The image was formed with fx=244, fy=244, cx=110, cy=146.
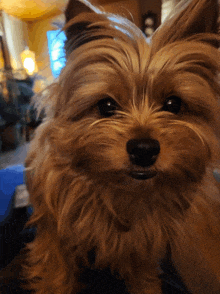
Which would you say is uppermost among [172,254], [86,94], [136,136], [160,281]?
[86,94]

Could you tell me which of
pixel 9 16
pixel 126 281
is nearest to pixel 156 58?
pixel 126 281

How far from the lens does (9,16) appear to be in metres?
5.77

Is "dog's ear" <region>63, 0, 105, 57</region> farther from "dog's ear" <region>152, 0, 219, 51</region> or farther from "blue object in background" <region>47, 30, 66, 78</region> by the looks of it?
"dog's ear" <region>152, 0, 219, 51</region>

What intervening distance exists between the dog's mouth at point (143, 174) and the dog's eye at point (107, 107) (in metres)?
0.24

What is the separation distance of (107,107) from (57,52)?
1.06 ft

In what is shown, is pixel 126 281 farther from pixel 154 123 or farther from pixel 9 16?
pixel 9 16

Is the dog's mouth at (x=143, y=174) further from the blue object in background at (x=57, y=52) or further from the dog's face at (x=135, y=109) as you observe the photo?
the blue object in background at (x=57, y=52)

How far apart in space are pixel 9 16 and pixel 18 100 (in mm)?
3811

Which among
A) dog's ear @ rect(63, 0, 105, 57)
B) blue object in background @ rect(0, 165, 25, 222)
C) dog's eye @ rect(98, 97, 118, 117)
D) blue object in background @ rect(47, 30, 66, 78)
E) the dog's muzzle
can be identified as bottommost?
blue object in background @ rect(0, 165, 25, 222)

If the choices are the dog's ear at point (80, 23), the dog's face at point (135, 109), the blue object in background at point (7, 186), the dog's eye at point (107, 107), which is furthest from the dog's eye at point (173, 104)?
the blue object in background at point (7, 186)

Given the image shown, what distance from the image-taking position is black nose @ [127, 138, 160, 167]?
643mm

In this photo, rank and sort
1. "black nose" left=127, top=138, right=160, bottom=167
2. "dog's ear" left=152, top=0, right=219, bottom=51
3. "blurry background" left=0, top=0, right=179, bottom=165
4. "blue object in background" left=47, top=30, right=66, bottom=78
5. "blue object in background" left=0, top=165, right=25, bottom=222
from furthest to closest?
"blue object in background" left=0, top=165, right=25, bottom=222 → "blurry background" left=0, top=0, right=179, bottom=165 → "blue object in background" left=47, top=30, right=66, bottom=78 → "dog's ear" left=152, top=0, right=219, bottom=51 → "black nose" left=127, top=138, right=160, bottom=167

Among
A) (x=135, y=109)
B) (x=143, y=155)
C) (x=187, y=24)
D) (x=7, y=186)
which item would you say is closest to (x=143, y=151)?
(x=143, y=155)

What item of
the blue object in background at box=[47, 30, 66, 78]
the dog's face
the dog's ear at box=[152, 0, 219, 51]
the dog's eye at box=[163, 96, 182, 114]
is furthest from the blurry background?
the dog's eye at box=[163, 96, 182, 114]
